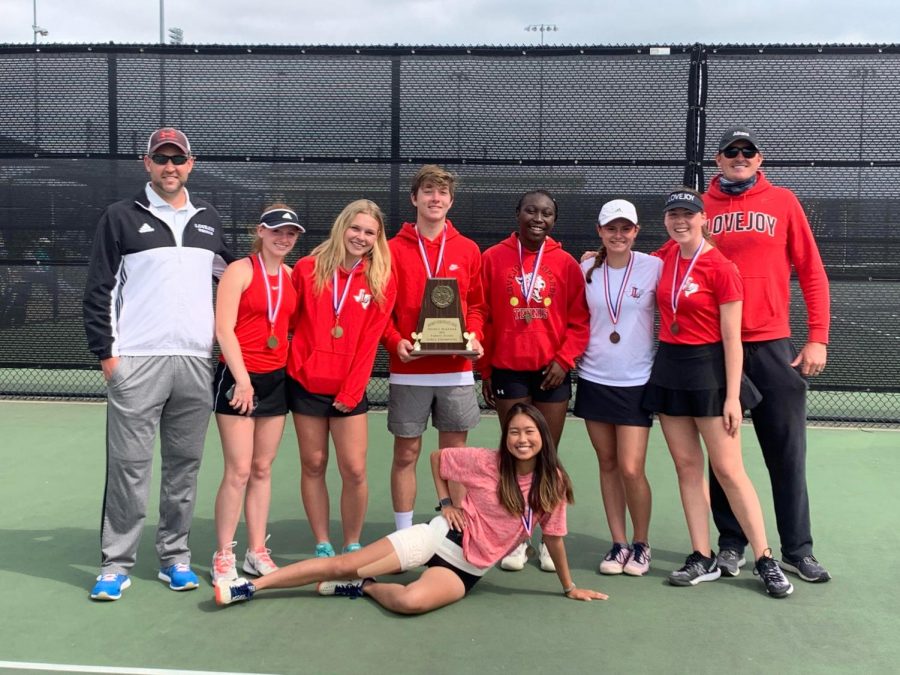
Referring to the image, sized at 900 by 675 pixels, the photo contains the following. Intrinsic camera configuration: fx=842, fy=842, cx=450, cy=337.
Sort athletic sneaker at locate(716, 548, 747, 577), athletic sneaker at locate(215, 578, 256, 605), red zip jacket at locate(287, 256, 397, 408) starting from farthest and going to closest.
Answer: athletic sneaker at locate(716, 548, 747, 577), red zip jacket at locate(287, 256, 397, 408), athletic sneaker at locate(215, 578, 256, 605)

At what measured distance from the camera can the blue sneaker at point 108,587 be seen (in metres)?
3.07

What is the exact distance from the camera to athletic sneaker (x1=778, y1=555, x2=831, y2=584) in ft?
10.8

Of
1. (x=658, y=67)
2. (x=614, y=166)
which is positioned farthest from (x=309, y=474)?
(x=658, y=67)

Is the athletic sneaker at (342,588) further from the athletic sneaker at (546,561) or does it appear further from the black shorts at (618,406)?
the black shorts at (618,406)

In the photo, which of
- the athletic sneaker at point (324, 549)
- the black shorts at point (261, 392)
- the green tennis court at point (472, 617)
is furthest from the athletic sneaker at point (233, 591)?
the black shorts at point (261, 392)

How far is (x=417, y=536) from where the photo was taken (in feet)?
10.4

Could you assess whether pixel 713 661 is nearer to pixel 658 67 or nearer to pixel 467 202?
pixel 467 202

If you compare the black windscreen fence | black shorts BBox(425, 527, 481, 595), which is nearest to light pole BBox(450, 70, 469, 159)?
the black windscreen fence

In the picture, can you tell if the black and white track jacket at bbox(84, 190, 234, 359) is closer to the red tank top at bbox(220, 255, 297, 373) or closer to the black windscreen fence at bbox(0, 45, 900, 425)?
the red tank top at bbox(220, 255, 297, 373)

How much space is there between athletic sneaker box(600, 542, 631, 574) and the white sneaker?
145 cm

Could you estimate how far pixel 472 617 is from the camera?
116 inches

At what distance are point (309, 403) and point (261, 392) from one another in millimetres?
192

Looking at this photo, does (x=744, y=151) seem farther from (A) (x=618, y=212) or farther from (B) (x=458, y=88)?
(B) (x=458, y=88)

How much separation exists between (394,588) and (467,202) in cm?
339
